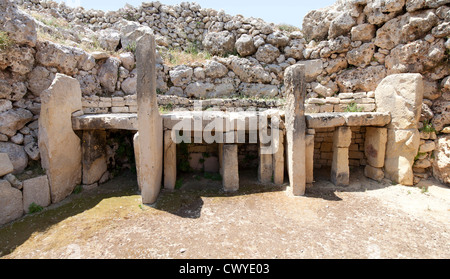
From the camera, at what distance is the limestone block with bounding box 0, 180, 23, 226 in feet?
11.9

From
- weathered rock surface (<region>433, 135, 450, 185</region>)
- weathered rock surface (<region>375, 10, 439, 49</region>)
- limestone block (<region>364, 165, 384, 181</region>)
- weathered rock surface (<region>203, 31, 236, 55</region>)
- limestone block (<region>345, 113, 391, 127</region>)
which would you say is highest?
weathered rock surface (<region>203, 31, 236, 55</region>)

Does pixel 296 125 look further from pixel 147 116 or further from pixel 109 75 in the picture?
pixel 109 75

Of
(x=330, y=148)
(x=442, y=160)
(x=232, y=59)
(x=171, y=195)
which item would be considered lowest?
(x=171, y=195)

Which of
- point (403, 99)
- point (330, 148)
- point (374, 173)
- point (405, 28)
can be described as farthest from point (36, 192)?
point (405, 28)

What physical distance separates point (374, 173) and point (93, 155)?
683cm

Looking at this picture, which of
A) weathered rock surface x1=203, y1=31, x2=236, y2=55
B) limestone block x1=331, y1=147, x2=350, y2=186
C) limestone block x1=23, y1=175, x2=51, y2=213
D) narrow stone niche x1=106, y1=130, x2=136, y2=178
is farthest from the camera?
weathered rock surface x1=203, y1=31, x2=236, y2=55

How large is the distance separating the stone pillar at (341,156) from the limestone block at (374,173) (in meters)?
0.82

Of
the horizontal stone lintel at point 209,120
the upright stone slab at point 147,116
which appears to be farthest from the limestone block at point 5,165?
the upright stone slab at point 147,116

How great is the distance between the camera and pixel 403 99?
4.96 metres

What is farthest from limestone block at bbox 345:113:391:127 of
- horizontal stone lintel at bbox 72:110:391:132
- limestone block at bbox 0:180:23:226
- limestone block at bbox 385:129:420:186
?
limestone block at bbox 0:180:23:226

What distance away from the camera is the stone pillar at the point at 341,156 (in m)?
4.96

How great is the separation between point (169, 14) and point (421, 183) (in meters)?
11.1

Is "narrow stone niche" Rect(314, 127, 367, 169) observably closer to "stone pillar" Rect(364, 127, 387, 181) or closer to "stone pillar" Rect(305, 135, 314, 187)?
"stone pillar" Rect(364, 127, 387, 181)

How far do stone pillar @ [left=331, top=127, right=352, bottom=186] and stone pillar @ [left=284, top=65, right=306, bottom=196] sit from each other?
1031 millimetres
